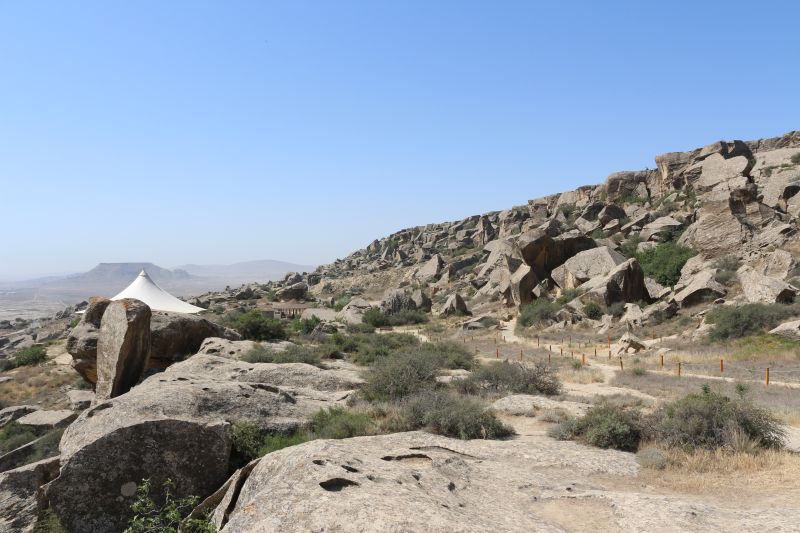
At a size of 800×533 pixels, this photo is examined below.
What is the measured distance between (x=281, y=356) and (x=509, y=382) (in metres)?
7.13

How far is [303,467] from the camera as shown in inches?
234

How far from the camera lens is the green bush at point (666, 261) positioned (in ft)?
114

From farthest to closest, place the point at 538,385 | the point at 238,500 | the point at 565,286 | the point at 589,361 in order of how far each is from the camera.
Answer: the point at 565,286 < the point at 589,361 < the point at 538,385 < the point at 238,500

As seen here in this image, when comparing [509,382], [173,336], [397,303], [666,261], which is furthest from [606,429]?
[397,303]

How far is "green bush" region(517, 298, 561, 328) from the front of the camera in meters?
33.2

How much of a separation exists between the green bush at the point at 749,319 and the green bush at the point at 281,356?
1719 centimetres

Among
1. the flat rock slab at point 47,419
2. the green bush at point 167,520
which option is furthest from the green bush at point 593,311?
the green bush at point 167,520

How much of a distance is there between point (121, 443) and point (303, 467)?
3.55 m

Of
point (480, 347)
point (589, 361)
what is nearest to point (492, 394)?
point (589, 361)

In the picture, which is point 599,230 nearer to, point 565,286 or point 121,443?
point 565,286

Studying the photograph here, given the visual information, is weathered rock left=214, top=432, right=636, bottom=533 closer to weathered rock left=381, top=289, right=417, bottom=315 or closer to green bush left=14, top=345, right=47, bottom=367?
green bush left=14, top=345, right=47, bottom=367

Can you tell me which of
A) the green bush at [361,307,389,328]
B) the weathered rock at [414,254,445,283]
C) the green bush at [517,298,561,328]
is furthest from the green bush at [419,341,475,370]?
the weathered rock at [414,254,445,283]

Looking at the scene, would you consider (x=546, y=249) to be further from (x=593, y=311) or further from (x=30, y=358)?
(x=30, y=358)

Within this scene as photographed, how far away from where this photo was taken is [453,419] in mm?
9500
